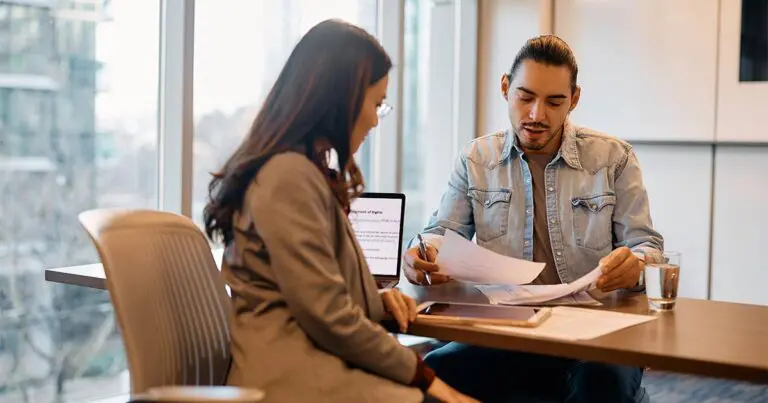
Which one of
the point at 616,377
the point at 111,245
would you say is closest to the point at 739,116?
the point at 616,377

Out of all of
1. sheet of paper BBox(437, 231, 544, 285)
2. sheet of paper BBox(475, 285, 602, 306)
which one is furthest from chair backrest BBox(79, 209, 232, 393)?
sheet of paper BBox(475, 285, 602, 306)

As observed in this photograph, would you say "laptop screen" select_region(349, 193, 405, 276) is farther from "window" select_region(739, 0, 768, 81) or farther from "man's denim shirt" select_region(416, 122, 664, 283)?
"window" select_region(739, 0, 768, 81)

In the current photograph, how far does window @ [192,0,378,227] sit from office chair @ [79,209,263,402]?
1768 mm

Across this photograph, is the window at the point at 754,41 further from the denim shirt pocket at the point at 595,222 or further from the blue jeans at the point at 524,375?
the blue jeans at the point at 524,375

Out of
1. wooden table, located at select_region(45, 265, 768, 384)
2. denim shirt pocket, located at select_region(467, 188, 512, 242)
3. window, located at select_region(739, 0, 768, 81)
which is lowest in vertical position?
wooden table, located at select_region(45, 265, 768, 384)

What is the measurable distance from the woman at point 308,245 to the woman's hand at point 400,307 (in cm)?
6

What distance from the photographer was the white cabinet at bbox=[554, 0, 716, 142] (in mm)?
3934

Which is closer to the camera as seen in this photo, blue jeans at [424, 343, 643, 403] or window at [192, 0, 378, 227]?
blue jeans at [424, 343, 643, 403]

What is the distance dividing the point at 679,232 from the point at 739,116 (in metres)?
0.56

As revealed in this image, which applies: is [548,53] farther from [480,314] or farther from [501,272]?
[480,314]

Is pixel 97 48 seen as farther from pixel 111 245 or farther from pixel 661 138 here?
pixel 661 138

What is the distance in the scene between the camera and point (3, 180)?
9.25 ft

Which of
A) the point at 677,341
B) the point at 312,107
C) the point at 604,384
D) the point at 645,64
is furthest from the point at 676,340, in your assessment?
the point at 645,64

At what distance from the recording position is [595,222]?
234 centimetres
